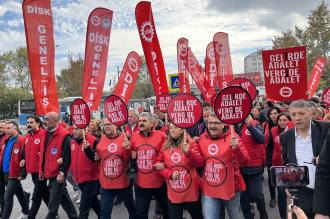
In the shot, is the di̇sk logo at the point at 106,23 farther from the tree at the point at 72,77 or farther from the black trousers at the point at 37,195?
the tree at the point at 72,77

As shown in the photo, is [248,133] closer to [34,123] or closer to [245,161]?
[245,161]

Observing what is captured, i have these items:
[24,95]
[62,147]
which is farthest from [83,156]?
[24,95]

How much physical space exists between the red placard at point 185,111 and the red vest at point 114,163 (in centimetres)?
93

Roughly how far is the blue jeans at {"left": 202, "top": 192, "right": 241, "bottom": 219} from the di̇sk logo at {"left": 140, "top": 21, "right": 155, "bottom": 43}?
14.0 ft

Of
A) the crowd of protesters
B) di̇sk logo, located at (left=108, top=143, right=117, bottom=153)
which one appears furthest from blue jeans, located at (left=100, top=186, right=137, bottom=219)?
di̇sk logo, located at (left=108, top=143, right=117, bottom=153)

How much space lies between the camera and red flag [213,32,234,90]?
31.9ft

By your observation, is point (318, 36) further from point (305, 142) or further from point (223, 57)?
point (305, 142)

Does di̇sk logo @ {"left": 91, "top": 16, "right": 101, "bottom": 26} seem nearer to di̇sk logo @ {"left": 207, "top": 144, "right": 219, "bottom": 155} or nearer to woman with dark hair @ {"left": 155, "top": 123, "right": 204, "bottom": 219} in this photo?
woman with dark hair @ {"left": 155, "top": 123, "right": 204, "bottom": 219}

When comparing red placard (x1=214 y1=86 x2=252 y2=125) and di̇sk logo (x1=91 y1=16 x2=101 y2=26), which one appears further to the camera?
di̇sk logo (x1=91 y1=16 x2=101 y2=26)

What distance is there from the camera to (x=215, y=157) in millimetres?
3934

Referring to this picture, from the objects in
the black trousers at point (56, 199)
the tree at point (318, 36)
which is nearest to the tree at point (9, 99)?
the tree at point (318, 36)

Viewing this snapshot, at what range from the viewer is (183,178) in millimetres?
4125

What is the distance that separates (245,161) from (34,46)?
461cm

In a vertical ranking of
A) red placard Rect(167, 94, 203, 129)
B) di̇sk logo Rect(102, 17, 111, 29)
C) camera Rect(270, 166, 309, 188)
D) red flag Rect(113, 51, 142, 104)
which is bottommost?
camera Rect(270, 166, 309, 188)
